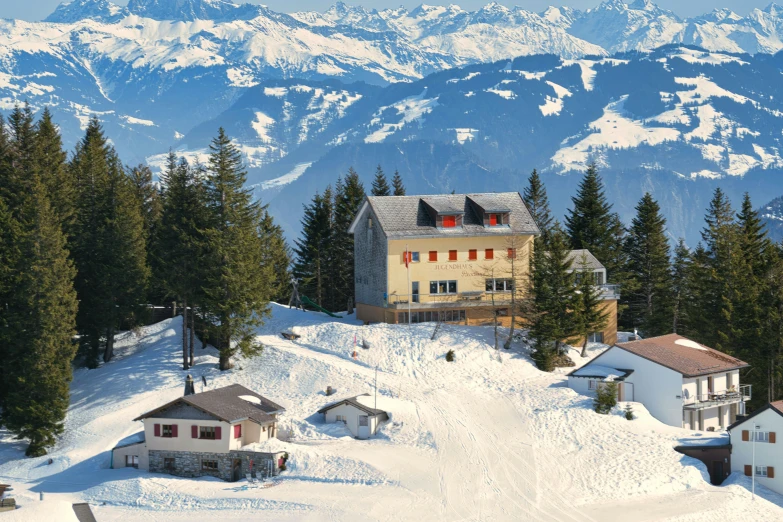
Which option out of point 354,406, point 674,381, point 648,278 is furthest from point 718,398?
point 648,278

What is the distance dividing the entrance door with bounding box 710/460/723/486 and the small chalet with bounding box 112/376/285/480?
26789mm

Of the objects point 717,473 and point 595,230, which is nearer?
point 717,473

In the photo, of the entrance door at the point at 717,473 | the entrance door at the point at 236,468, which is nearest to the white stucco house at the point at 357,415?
the entrance door at the point at 236,468

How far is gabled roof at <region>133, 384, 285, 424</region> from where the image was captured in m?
→ 70.5

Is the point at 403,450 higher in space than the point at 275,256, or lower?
lower

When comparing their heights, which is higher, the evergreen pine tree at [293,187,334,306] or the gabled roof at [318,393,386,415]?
the evergreen pine tree at [293,187,334,306]

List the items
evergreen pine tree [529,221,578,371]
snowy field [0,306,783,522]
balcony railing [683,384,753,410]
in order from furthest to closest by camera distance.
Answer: evergreen pine tree [529,221,578,371], balcony railing [683,384,753,410], snowy field [0,306,783,522]

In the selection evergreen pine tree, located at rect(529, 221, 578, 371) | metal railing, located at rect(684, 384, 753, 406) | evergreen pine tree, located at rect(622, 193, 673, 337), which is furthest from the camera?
evergreen pine tree, located at rect(622, 193, 673, 337)

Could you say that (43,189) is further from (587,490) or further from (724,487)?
(724,487)

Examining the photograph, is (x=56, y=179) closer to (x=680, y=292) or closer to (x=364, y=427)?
(x=364, y=427)

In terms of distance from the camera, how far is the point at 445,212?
91938 millimetres

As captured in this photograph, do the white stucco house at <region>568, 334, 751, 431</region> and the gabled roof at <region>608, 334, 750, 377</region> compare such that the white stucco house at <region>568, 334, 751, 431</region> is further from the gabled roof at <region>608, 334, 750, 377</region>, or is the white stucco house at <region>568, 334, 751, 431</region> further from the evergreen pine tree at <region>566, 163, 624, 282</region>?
the evergreen pine tree at <region>566, 163, 624, 282</region>

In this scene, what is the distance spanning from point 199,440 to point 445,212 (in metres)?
30.7

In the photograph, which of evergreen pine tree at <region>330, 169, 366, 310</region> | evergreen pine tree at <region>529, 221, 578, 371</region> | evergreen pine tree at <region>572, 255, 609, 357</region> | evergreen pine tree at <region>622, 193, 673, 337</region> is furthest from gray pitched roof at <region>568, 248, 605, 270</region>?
evergreen pine tree at <region>330, 169, 366, 310</region>
